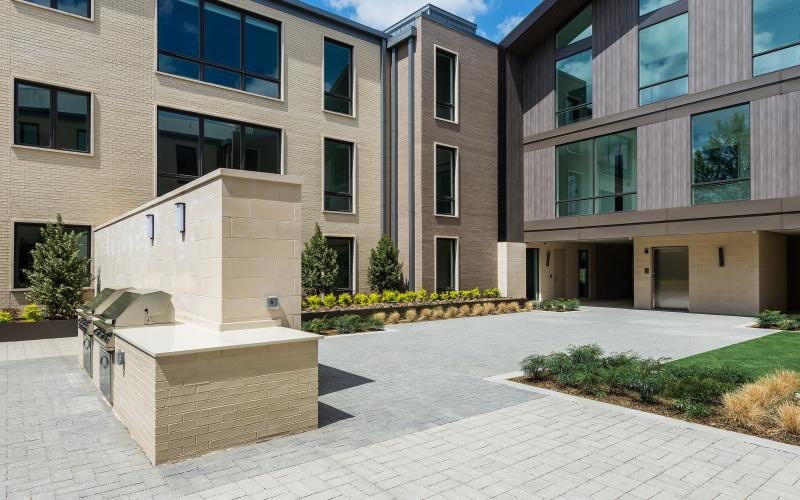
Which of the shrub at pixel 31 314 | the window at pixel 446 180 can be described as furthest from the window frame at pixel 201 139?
the window at pixel 446 180

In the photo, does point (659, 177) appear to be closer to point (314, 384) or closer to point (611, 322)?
point (611, 322)

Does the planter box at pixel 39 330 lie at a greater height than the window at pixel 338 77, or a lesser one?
lesser

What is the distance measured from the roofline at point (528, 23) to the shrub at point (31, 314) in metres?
20.7

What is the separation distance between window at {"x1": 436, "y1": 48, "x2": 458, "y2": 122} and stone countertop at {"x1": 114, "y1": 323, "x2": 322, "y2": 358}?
16.2 metres

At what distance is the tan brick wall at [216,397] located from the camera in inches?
181

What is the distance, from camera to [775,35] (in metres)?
15.6

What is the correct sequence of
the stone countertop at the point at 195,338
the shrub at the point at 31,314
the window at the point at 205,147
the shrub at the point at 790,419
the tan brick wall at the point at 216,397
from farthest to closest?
the window at the point at 205,147
the shrub at the point at 31,314
the shrub at the point at 790,419
the stone countertop at the point at 195,338
the tan brick wall at the point at 216,397

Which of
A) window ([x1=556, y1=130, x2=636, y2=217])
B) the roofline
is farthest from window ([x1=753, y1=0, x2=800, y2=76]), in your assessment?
the roofline

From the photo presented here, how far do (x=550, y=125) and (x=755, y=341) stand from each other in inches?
501

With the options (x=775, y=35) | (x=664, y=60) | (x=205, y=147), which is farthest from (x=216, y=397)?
(x=664, y=60)

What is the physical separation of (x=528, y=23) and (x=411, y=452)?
71.1ft

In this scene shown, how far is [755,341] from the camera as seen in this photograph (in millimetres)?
12172

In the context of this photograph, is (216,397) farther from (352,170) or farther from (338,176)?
(352,170)

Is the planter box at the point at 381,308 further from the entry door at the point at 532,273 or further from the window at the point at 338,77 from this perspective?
the window at the point at 338,77
